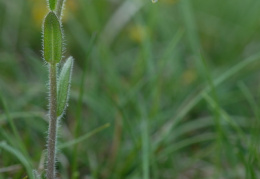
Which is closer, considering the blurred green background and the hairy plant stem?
the hairy plant stem

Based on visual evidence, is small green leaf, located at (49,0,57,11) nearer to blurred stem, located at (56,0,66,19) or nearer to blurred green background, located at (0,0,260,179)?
blurred stem, located at (56,0,66,19)

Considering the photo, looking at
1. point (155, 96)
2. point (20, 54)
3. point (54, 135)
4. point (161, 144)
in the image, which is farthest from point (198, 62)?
point (54, 135)

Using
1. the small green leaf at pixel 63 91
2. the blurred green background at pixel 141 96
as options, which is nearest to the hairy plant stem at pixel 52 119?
the small green leaf at pixel 63 91

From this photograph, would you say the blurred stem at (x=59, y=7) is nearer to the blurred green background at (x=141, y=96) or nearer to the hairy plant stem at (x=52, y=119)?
the hairy plant stem at (x=52, y=119)

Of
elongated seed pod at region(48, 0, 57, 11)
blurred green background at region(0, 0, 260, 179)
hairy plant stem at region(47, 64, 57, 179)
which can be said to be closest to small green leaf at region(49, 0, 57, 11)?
elongated seed pod at region(48, 0, 57, 11)

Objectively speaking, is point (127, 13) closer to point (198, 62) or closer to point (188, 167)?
point (198, 62)
